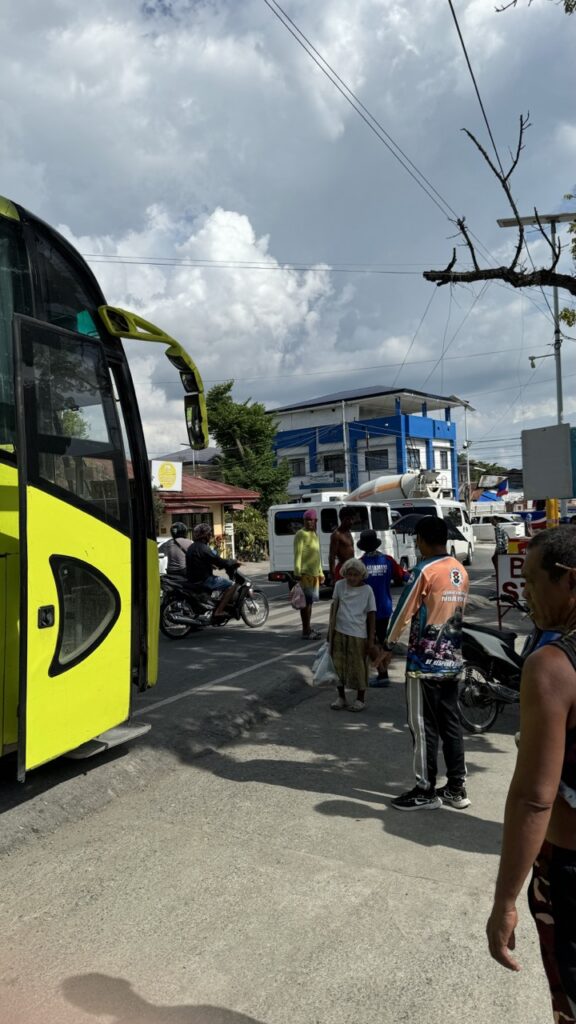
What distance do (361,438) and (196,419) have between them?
43792 mm

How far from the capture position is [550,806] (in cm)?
166

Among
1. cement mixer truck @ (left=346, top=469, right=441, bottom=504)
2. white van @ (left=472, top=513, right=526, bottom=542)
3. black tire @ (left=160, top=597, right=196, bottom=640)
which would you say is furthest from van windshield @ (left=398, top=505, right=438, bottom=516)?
white van @ (left=472, top=513, right=526, bottom=542)

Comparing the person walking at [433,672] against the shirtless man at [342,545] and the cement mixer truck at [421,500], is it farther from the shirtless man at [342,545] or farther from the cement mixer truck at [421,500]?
the cement mixer truck at [421,500]

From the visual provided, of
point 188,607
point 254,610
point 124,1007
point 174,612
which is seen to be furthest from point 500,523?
point 124,1007

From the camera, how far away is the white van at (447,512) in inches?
798

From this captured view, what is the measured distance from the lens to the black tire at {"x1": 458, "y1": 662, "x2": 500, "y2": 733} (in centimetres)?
594

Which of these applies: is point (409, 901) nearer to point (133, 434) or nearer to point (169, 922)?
point (169, 922)

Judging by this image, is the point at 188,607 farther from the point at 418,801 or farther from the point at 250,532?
the point at 250,532

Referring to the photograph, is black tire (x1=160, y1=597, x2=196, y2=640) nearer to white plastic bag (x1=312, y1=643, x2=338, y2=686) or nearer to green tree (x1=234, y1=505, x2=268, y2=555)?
white plastic bag (x1=312, y1=643, x2=338, y2=686)

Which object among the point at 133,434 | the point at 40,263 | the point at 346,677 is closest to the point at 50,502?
the point at 133,434

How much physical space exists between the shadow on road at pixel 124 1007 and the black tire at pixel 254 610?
866 cm

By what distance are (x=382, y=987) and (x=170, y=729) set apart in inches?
137

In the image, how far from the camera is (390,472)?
4681 cm

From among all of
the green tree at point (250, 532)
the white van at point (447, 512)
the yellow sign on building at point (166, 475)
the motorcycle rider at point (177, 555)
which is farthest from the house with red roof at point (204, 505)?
the motorcycle rider at point (177, 555)
